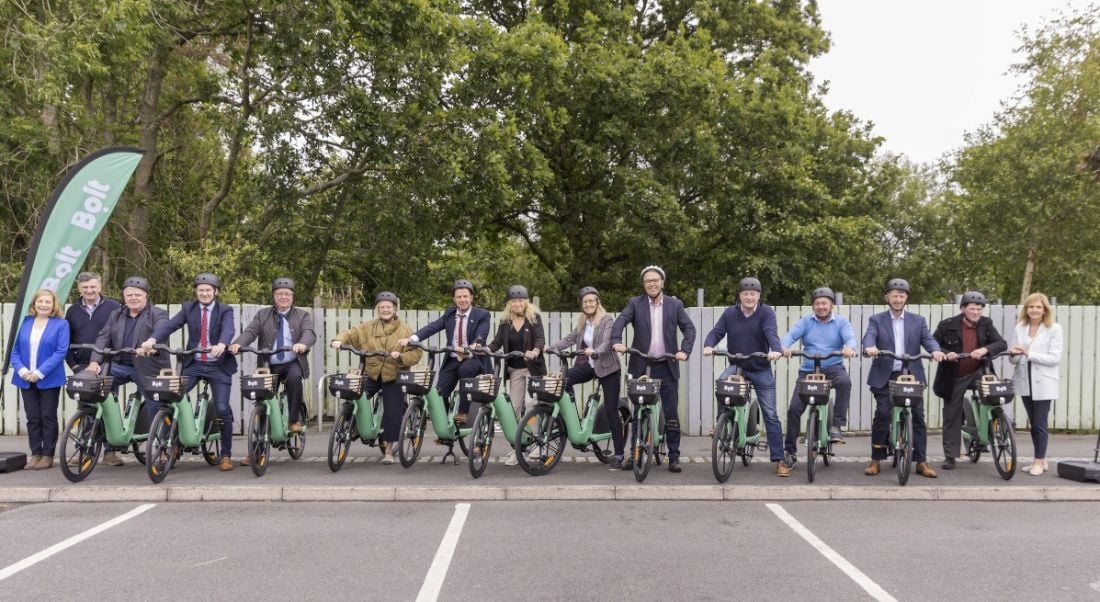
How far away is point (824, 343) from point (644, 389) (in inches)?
73.6

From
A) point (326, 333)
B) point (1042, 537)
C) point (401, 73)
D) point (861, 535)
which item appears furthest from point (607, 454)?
point (401, 73)

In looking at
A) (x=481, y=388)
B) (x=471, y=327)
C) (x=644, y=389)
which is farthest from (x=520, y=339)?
(x=644, y=389)

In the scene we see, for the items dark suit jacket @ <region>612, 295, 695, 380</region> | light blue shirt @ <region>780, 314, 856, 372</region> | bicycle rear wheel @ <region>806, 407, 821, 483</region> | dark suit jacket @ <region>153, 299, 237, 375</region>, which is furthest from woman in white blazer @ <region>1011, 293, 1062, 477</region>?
dark suit jacket @ <region>153, 299, 237, 375</region>

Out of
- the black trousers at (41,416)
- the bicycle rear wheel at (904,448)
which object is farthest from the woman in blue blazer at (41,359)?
the bicycle rear wheel at (904,448)

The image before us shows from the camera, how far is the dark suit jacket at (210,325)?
7691 mm

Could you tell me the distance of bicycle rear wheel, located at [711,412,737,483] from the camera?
7.17 m

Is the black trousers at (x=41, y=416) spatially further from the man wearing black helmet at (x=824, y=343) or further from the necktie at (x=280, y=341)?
the man wearing black helmet at (x=824, y=343)

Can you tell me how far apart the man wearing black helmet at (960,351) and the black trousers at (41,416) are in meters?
8.59

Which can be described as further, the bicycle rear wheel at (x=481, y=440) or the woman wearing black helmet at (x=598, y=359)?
the woman wearing black helmet at (x=598, y=359)

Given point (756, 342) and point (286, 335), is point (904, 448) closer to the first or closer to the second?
point (756, 342)

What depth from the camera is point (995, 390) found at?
739 centimetres

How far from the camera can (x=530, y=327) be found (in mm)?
7961

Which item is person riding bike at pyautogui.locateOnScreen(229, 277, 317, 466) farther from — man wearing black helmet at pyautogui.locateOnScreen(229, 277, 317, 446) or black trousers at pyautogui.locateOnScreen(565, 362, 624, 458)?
black trousers at pyautogui.locateOnScreen(565, 362, 624, 458)

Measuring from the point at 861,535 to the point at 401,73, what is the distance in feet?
36.1
